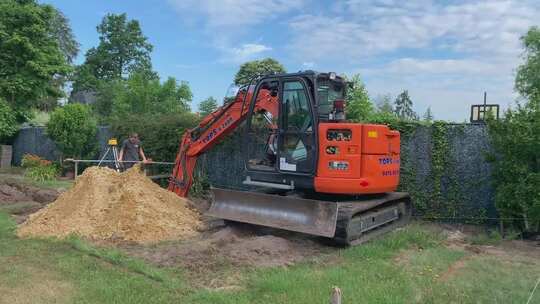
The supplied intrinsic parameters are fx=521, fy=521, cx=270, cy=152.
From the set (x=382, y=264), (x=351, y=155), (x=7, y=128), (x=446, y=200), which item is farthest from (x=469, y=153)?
(x=7, y=128)

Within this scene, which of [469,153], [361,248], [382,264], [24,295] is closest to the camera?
[24,295]

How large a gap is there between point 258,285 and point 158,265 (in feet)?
5.27

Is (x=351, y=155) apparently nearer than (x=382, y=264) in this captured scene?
No

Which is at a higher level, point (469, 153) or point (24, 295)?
point (469, 153)

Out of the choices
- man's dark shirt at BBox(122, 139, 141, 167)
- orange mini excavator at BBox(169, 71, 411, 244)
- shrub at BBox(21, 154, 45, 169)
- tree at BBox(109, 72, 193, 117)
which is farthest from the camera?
tree at BBox(109, 72, 193, 117)

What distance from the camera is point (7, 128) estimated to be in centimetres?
2108

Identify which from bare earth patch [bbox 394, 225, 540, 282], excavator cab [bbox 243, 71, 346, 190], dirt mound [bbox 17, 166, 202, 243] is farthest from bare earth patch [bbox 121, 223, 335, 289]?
bare earth patch [bbox 394, 225, 540, 282]

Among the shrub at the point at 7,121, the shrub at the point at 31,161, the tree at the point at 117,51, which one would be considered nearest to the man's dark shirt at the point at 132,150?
the shrub at the point at 31,161

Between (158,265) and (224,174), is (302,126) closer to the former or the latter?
(158,265)

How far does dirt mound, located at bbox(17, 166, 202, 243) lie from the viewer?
327 inches

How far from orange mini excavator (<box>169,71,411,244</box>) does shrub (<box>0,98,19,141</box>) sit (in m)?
15.0

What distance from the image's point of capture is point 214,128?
10.3 m

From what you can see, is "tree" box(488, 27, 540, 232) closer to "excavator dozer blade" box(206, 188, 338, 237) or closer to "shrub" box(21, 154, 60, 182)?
"excavator dozer blade" box(206, 188, 338, 237)

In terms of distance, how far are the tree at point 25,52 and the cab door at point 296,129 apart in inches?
652
